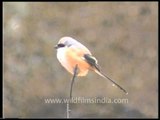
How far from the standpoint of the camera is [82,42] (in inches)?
103

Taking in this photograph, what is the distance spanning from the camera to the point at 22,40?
8.94ft

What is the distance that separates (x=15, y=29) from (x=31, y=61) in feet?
0.80

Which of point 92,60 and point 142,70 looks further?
point 142,70

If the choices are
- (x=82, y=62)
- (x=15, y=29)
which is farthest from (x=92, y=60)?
(x=15, y=29)

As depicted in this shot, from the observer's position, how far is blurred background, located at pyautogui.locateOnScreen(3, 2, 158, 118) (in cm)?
270

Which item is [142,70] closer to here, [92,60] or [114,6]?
[114,6]

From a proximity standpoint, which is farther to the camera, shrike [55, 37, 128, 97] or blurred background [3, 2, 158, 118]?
blurred background [3, 2, 158, 118]

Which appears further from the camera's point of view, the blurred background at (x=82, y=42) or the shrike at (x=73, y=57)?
the blurred background at (x=82, y=42)

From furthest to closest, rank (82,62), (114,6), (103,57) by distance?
(114,6) < (103,57) < (82,62)

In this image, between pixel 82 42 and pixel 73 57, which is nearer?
pixel 73 57

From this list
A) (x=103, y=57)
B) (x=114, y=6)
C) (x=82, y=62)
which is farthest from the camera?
(x=114, y=6)

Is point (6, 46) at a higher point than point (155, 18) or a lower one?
lower

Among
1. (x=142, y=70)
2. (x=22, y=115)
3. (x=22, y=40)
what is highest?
(x=22, y=40)

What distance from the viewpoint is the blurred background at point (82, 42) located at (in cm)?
270
